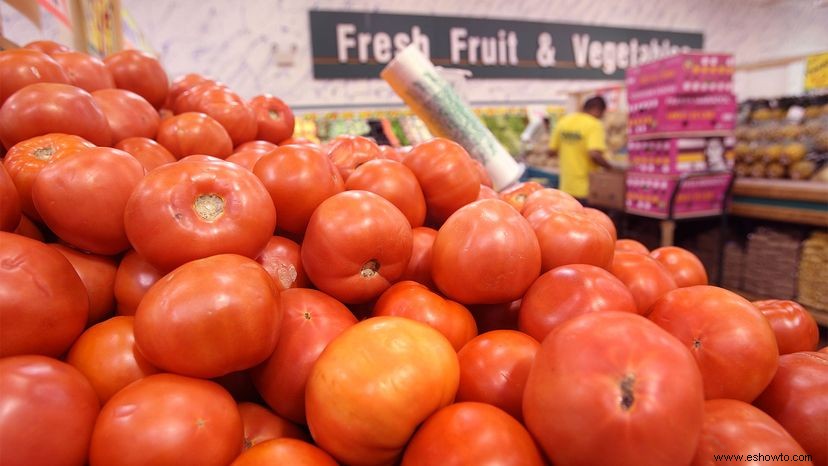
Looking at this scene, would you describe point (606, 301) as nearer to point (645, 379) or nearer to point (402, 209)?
point (645, 379)

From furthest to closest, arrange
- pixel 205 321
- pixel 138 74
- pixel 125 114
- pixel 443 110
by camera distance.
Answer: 1. pixel 443 110
2. pixel 138 74
3. pixel 125 114
4. pixel 205 321

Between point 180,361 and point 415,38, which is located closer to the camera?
point 180,361

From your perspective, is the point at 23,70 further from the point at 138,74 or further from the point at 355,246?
the point at 355,246

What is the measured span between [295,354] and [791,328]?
0.97 metres

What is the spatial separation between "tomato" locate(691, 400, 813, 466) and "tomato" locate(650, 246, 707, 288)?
0.56 metres

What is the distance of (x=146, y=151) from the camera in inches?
46.8

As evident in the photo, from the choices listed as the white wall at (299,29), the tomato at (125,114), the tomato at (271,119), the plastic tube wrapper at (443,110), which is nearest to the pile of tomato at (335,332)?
the tomato at (125,114)

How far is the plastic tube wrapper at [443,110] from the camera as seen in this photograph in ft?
6.55

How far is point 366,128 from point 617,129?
338 centimetres

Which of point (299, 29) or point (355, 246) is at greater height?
point (299, 29)

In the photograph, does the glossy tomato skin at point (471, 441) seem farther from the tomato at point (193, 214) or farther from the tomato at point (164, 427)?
the tomato at point (193, 214)

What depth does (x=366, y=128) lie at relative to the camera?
18.6ft

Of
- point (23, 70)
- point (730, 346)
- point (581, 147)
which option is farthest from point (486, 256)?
point (581, 147)

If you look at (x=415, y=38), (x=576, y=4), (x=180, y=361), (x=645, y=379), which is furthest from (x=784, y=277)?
(x=576, y=4)
